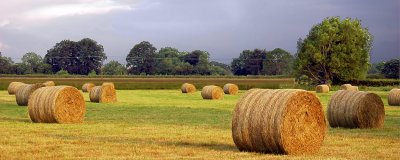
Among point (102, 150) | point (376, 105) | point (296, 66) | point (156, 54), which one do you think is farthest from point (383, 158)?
point (156, 54)

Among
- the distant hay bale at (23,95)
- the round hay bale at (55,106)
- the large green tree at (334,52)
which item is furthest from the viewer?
the large green tree at (334,52)

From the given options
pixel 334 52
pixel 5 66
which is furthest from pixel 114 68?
pixel 334 52

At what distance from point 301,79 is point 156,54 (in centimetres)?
9285

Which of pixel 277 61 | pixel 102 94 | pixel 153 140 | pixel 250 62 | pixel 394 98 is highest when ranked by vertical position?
pixel 277 61

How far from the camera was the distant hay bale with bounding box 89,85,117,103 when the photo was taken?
41169 mm

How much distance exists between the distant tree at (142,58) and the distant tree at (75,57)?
8.39m

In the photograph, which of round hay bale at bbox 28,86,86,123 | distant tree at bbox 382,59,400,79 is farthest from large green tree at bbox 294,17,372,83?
round hay bale at bbox 28,86,86,123

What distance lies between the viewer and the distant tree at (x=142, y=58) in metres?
166

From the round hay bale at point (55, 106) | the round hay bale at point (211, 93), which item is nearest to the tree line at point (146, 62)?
the round hay bale at point (211, 93)

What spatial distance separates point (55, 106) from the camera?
23953mm

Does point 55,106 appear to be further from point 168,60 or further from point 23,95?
point 168,60

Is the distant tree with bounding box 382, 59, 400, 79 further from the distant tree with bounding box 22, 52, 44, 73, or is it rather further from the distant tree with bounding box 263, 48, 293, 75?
the distant tree with bounding box 22, 52, 44, 73

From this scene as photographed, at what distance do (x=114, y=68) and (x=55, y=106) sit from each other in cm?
13463

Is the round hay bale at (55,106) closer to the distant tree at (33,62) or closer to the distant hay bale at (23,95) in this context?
the distant hay bale at (23,95)
